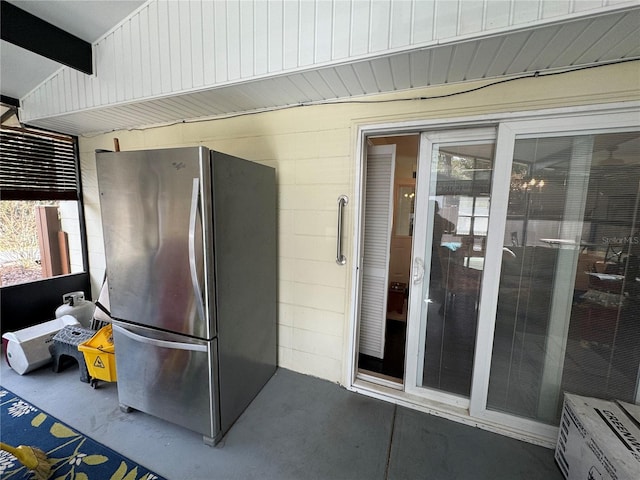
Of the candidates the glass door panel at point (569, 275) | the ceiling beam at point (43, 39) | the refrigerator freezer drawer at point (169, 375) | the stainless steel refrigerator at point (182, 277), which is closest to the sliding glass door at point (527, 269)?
the glass door panel at point (569, 275)

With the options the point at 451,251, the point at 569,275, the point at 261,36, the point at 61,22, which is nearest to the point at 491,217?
the point at 451,251

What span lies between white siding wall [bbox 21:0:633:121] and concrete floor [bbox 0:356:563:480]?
2.29 m

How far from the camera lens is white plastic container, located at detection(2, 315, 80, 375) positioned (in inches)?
84.9

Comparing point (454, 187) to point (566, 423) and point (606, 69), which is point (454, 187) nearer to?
point (606, 69)

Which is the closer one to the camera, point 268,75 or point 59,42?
point 268,75

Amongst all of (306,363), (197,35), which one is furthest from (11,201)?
(306,363)

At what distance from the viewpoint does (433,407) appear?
1921 millimetres

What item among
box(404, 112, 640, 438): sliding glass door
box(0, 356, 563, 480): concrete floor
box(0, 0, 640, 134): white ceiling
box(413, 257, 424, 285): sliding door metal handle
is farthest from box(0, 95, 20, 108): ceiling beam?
box(413, 257, 424, 285): sliding door metal handle

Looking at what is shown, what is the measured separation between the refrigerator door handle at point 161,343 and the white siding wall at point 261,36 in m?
1.66

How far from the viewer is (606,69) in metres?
1.38

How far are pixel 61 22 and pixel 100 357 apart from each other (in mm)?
2442

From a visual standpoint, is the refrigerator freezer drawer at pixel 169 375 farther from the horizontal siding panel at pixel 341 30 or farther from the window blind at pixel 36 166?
the window blind at pixel 36 166

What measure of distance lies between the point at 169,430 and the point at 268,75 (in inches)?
93.4

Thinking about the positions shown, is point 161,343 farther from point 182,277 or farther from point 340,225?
point 340,225
